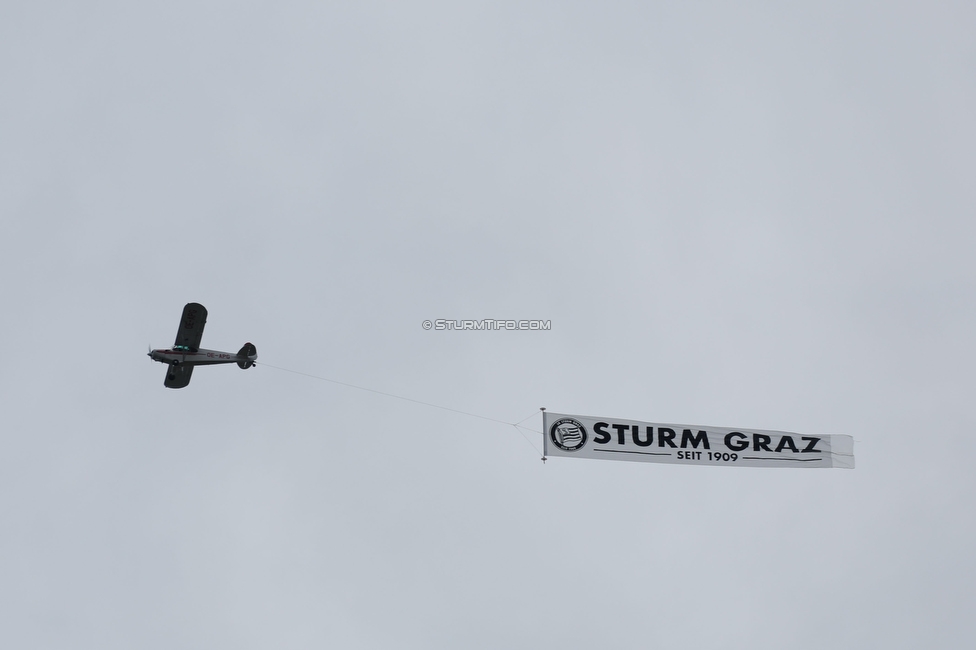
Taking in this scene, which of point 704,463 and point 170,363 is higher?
point 170,363

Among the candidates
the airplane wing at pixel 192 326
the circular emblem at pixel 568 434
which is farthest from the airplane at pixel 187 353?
the circular emblem at pixel 568 434

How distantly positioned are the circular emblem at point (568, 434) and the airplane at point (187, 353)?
23.8 metres

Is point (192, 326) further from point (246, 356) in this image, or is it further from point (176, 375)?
point (246, 356)

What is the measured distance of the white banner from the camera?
59.8 meters

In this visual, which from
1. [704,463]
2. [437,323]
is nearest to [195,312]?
[437,323]

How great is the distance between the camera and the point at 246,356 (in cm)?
6862

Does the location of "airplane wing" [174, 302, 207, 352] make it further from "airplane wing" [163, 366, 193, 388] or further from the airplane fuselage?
"airplane wing" [163, 366, 193, 388]

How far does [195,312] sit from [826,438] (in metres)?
41.4

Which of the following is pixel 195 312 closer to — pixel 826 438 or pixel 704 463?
pixel 704 463

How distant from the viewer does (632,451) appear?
2379 inches

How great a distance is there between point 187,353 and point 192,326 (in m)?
1.85

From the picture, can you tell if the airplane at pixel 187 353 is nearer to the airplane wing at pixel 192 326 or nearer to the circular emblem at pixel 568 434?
the airplane wing at pixel 192 326

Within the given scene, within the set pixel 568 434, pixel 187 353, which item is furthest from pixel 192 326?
pixel 568 434

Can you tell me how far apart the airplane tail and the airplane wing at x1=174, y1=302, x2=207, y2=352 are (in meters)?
2.91
